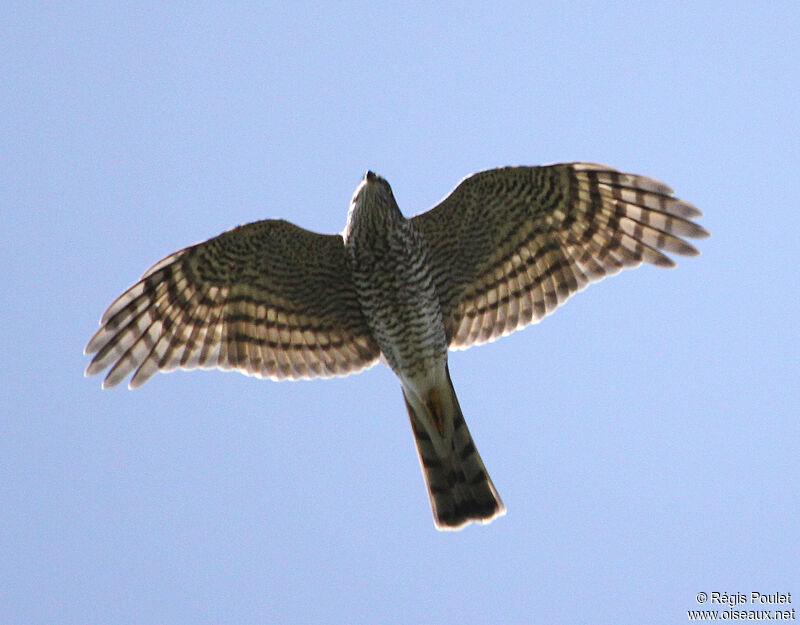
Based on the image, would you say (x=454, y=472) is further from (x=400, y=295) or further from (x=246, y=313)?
(x=246, y=313)

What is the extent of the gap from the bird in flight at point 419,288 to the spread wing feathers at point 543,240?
0.01m

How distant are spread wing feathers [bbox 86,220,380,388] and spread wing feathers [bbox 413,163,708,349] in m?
0.92

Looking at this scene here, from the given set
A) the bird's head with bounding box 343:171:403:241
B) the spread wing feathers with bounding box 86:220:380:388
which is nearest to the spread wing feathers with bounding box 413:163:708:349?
the bird's head with bounding box 343:171:403:241

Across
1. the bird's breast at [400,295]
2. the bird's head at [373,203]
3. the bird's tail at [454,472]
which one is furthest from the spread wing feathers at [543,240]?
the bird's tail at [454,472]

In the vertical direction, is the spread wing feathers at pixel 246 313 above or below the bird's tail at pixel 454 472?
above

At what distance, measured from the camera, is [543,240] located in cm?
1103

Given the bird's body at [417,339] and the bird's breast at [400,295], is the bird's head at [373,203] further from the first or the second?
the bird's breast at [400,295]

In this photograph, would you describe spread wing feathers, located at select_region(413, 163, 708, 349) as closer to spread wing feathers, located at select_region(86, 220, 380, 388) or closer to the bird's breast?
the bird's breast

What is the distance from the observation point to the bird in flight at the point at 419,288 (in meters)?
10.5

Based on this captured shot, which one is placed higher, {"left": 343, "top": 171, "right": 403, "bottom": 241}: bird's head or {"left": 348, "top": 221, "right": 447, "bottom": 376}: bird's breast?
{"left": 343, "top": 171, "right": 403, "bottom": 241}: bird's head

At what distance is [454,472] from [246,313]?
2332mm

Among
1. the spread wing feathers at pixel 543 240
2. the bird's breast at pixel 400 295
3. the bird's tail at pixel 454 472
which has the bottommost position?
the bird's tail at pixel 454 472

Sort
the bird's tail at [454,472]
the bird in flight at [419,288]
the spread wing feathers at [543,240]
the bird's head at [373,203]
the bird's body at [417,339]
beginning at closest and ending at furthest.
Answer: the bird's head at [373,203]
the bird's body at [417,339]
the bird in flight at [419,288]
the spread wing feathers at [543,240]
the bird's tail at [454,472]

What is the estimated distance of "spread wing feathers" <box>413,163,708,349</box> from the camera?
35.2 ft
